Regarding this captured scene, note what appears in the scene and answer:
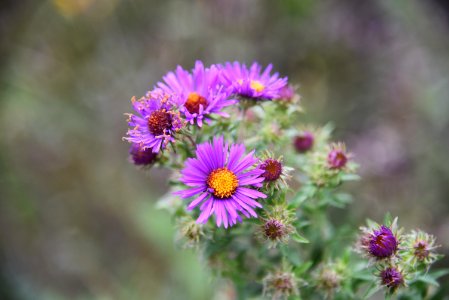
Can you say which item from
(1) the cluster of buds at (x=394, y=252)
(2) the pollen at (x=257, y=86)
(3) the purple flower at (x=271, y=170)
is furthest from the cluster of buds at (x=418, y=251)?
(2) the pollen at (x=257, y=86)

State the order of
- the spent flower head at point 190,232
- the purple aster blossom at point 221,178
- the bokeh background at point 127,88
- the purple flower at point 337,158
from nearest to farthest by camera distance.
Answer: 1. the purple aster blossom at point 221,178
2. the spent flower head at point 190,232
3. the purple flower at point 337,158
4. the bokeh background at point 127,88

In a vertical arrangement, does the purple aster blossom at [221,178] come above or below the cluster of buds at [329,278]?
above

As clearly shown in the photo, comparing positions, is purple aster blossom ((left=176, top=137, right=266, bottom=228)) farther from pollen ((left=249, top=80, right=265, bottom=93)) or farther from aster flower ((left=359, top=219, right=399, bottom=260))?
aster flower ((left=359, top=219, right=399, bottom=260))

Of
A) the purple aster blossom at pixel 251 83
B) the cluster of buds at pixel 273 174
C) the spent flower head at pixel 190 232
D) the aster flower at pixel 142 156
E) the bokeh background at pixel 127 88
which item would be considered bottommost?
the spent flower head at pixel 190 232

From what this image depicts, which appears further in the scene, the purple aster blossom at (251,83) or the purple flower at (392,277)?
the purple aster blossom at (251,83)

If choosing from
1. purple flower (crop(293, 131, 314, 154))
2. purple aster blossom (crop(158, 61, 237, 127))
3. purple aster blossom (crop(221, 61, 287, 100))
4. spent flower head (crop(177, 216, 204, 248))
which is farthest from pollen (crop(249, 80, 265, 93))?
spent flower head (crop(177, 216, 204, 248))

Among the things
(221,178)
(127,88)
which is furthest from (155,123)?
(127,88)

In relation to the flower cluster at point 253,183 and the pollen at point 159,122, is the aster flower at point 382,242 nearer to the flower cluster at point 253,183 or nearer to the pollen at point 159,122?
the flower cluster at point 253,183
